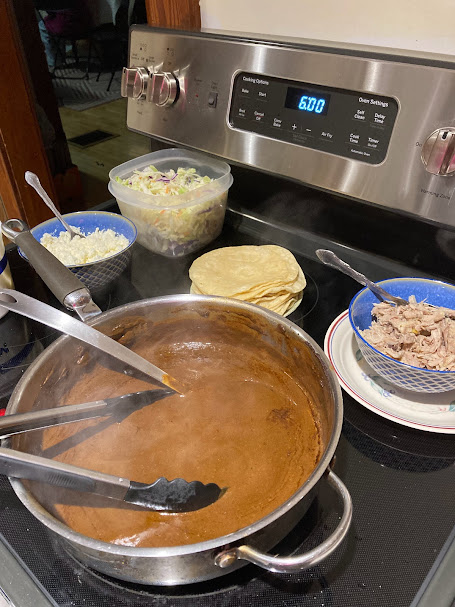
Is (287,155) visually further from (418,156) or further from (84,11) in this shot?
(84,11)

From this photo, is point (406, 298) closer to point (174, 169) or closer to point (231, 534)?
point (231, 534)

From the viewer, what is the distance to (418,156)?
31.5 inches

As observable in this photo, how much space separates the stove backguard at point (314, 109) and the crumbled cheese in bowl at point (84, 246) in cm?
29

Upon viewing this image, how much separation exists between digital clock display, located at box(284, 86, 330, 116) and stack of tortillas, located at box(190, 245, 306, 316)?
0.29m

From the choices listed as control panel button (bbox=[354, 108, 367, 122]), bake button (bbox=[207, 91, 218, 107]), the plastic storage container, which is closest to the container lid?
the plastic storage container

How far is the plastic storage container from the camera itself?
108 cm

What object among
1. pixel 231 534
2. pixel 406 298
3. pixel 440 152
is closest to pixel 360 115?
pixel 440 152

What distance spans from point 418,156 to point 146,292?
23.4 inches

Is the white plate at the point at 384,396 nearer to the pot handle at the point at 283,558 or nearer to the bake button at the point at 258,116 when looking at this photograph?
the pot handle at the point at 283,558

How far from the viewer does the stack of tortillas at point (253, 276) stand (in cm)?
95

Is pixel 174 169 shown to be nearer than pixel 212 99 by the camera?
No

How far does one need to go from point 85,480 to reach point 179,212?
68 centimetres

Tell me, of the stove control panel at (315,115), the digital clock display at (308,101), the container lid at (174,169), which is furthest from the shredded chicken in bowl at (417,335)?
the container lid at (174,169)

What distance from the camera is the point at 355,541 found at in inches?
23.1
